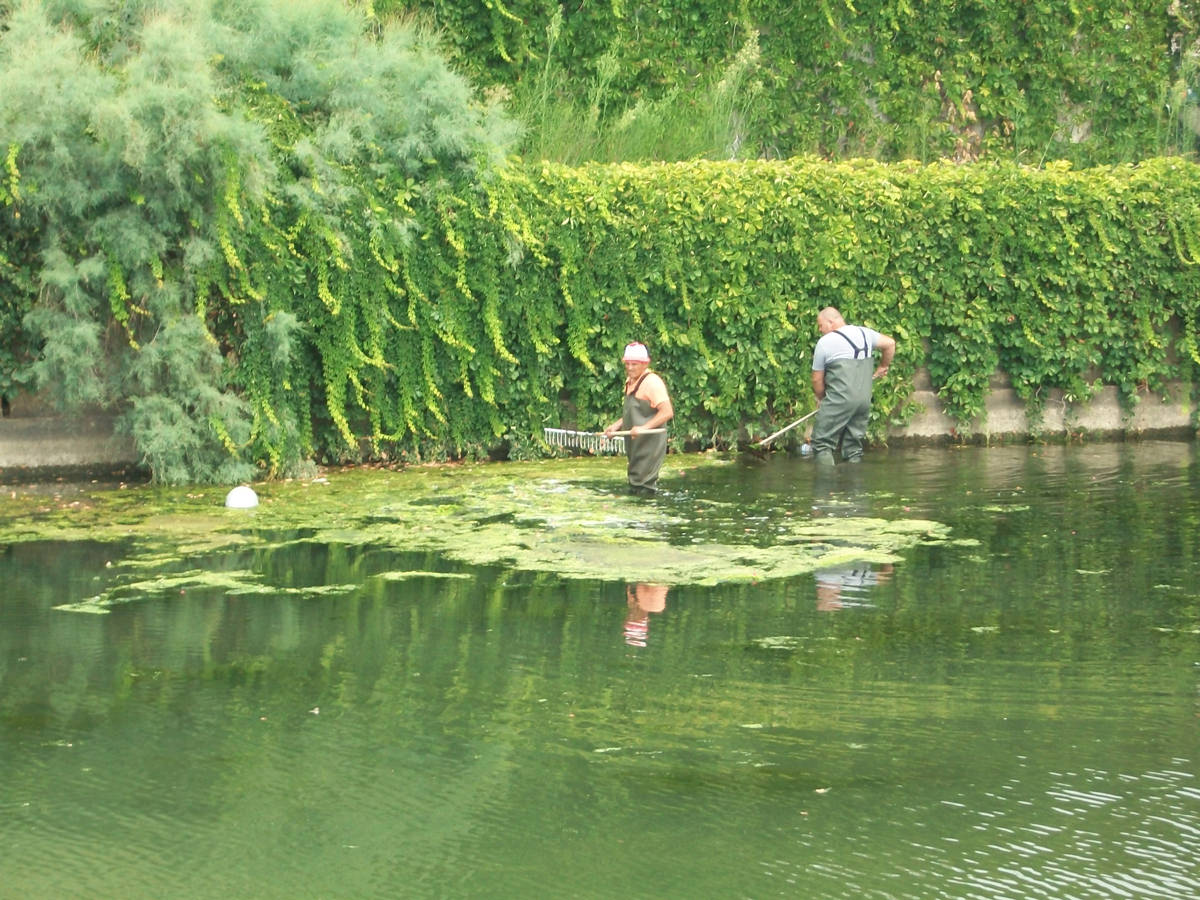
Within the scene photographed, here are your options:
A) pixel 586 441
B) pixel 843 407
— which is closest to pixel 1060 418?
pixel 843 407

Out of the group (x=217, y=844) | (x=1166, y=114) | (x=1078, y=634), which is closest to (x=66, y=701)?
(x=217, y=844)

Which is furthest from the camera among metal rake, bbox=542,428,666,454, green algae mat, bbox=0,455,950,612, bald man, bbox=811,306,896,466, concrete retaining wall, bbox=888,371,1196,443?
concrete retaining wall, bbox=888,371,1196,443

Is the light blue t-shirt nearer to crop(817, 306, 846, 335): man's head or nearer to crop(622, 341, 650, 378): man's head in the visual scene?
crop(817, 306, 846, 335): man's head

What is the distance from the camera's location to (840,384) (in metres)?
16.3

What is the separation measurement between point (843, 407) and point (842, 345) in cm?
63

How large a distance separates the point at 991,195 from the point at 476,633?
11187 mm

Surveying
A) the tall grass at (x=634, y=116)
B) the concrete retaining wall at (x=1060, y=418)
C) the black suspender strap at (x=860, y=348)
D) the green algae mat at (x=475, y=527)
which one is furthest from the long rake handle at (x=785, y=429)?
the tall grass at (x=634, y=116)

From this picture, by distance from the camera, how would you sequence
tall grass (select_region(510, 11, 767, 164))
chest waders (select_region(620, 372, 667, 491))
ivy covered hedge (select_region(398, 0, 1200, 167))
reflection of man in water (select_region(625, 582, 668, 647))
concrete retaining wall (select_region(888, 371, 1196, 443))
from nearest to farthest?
reflection of man in water (select_region(625, 582, 668, 647)), chest waders (select_region(620, 372, 667, 491)), concrete retaining wall (select_region(888, 371, 1196, 443)), tall grass (select_region(510, 11, 767, 164)), ivy covered hedge (select_region(398, 0, 1200, 167))

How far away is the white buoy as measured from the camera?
44.6 feet

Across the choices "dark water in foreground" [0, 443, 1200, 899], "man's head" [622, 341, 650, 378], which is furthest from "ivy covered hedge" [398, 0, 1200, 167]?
"dark water in foreground" [0, 443, 1200, 899]

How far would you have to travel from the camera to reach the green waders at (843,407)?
16328 mm

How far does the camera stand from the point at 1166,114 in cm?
2344

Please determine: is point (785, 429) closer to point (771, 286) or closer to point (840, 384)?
point (840, 384)

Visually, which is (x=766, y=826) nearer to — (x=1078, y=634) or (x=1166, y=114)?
(x=1078, y=634)
